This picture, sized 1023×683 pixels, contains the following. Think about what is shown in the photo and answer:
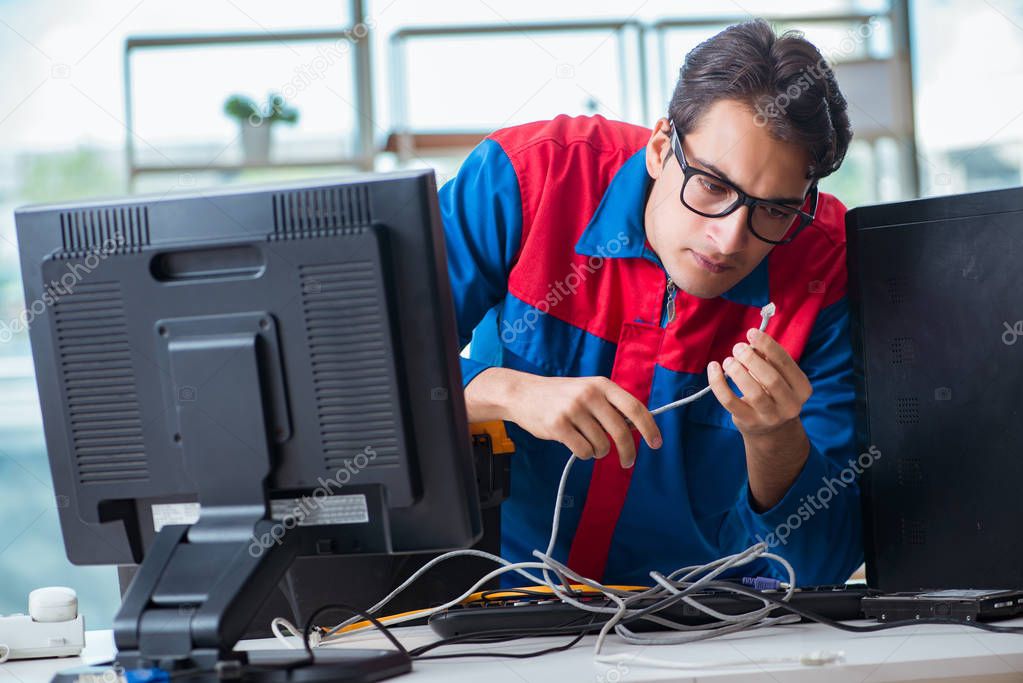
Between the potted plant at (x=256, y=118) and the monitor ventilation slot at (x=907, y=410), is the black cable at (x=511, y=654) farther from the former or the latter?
the potted plant at (x=256, y=118)

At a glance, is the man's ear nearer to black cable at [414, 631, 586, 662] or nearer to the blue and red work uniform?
the blue and red work uniform

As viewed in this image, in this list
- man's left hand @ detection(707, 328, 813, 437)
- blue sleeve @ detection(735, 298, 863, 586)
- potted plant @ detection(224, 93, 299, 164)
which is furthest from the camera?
potted plant @ detection(224, 93, 299, 164)

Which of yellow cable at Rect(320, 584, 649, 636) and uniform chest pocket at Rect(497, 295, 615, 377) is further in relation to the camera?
uniform chest pocket at Rect(497, 295, 615, 377)

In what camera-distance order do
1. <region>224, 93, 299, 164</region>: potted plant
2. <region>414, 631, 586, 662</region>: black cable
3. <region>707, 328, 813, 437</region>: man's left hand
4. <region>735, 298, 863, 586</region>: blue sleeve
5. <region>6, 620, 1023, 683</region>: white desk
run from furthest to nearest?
<region>224, 93, 299, 164</region>: potted plant < <region>735, 298, 863, 586</region>: blue sleeve < <region>707, 328, 813, 437</region>: man's left hand < <region>414, 631, 586, 662</region>: black cable < <region>6, 620, 1023, 683</region>: white desk

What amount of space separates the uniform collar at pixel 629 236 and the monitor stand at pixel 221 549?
26.8 inches

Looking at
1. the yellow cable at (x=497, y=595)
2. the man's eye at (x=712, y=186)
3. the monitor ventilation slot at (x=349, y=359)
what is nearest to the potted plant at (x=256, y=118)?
the man's eye at (x=712, y=186)

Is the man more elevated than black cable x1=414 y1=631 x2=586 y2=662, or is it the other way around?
the man

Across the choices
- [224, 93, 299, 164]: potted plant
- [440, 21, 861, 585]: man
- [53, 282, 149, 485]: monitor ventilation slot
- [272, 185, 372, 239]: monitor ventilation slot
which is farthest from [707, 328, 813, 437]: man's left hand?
[224, 93, 299, 164]: potted plant

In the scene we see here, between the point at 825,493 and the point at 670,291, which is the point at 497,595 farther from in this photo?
the point at 670,291

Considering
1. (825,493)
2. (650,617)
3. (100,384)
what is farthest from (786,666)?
(100,384)

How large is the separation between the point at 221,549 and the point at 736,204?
725mm

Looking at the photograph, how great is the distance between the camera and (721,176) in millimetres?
1254

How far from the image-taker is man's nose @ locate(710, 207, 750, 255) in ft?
4.14

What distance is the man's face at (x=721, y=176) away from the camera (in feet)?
4.06
